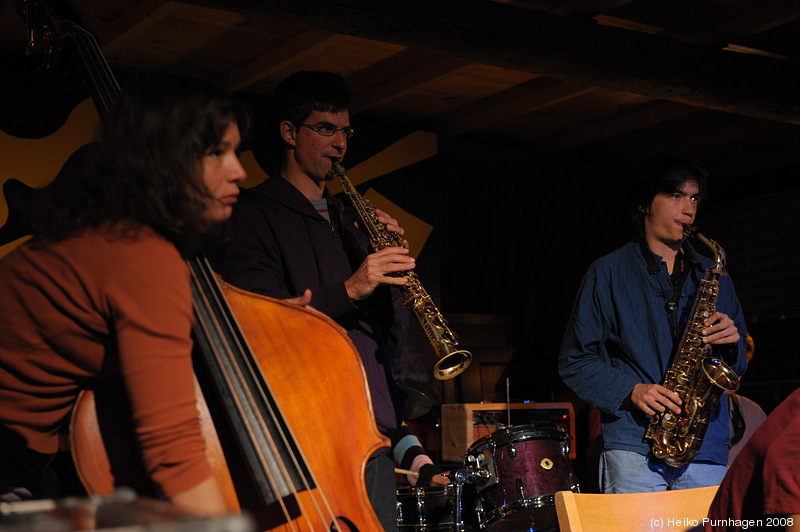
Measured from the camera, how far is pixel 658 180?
130 inches

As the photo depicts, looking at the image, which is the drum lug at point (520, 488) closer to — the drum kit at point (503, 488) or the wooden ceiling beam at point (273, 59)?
the drum kit at point (503, 488)

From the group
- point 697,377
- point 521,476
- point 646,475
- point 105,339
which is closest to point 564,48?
point 697,377

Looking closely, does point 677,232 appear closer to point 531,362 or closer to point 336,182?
point 336,182

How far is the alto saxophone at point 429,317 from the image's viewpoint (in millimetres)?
2428

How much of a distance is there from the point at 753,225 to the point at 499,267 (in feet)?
8.49

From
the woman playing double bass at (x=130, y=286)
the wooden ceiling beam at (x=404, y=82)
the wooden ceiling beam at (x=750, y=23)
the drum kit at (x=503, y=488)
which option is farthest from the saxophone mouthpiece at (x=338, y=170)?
the wooden ceiling beam at (x=750, y=23)

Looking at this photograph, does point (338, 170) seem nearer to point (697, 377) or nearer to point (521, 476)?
point (697, 377)

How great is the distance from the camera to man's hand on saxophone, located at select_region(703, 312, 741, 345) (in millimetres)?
3061

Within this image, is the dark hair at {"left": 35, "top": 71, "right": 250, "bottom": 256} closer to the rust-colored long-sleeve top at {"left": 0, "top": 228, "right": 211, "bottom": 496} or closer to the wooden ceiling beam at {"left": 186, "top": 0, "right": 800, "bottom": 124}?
the rust-colored long-sleeve top at {"left": 0, "top": 228, "right": 211, "bottom": 496}

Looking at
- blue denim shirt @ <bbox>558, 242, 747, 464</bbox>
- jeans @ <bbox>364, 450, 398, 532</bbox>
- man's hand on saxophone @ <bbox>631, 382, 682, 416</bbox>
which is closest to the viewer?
jeans @ <bbox>364, 450, 398, 532</bbox>

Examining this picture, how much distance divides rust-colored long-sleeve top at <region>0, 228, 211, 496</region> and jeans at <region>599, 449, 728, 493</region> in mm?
2036

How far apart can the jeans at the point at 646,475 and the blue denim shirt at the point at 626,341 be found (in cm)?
4

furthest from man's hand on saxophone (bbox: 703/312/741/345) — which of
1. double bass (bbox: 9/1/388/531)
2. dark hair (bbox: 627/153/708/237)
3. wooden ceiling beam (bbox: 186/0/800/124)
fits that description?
double bass (bbox: 9/1/388/531)

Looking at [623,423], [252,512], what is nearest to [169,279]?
[252,512]
